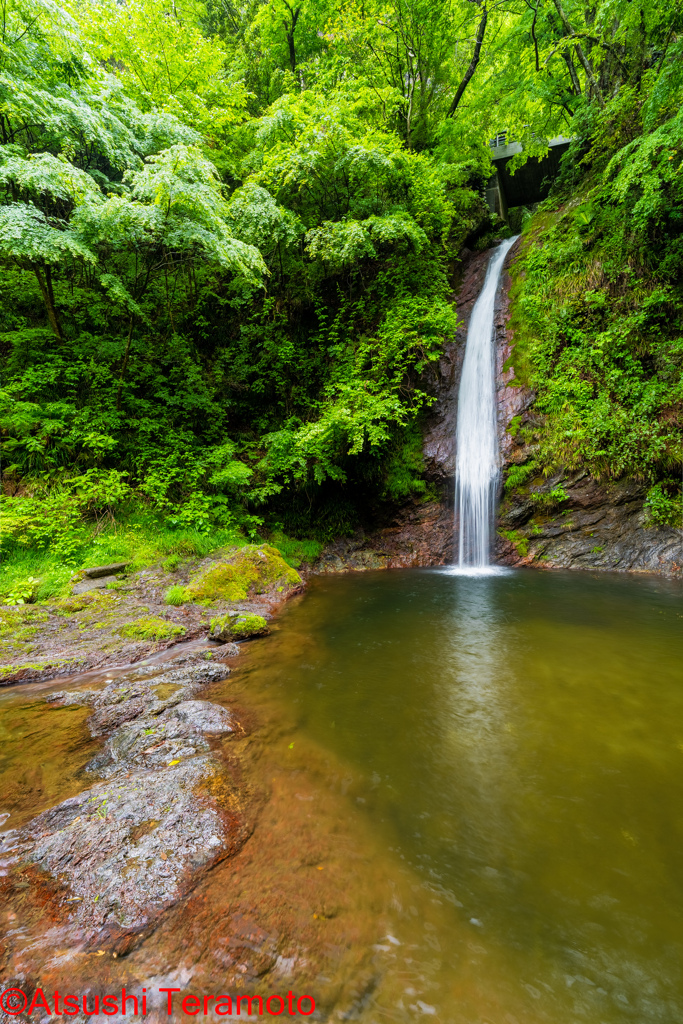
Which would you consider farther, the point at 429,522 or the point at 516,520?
the point at 429,522

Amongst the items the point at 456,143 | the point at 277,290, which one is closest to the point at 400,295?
the point at 277,290

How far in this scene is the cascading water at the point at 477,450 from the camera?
8.87 m

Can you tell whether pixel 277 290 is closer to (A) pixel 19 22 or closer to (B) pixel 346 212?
(B) pixel 346 212

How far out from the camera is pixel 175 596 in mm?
5406

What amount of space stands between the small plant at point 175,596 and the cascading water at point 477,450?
5.79m

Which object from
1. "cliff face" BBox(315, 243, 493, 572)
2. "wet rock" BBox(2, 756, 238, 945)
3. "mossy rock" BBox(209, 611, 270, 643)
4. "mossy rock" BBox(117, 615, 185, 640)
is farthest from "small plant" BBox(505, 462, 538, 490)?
"wet rock" BBox(2, 756, 238, 945)

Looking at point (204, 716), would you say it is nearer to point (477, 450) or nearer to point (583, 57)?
point (477, 450)

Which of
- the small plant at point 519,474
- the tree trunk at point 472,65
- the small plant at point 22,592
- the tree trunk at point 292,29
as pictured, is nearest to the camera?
the small plant at point 22,592

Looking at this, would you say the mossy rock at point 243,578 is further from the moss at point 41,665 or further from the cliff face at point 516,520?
the cliff face at point 516,520

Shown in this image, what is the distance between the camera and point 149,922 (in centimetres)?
157

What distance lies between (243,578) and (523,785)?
474 centimetres

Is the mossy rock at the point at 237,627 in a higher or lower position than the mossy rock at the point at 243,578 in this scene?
lower

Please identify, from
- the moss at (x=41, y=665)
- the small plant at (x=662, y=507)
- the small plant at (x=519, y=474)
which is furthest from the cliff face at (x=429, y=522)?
the moss at (x=41, y=665)

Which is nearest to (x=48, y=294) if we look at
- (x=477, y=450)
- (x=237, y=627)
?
(x=237, y=627)
